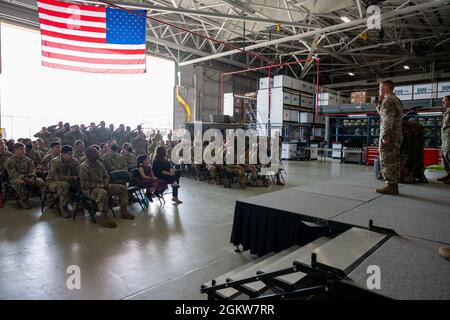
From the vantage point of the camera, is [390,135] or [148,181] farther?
[148,181]

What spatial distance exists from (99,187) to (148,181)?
111 centimetres

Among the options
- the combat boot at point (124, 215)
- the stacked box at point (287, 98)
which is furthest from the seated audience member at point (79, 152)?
the stacked box at point (287, 98)

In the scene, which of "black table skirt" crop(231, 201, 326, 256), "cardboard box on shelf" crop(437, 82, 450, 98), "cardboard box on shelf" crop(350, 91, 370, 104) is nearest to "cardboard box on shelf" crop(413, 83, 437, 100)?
"cardboard box on shelf" crop(437, 82, 450, 98)

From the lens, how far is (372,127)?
48.1 ft

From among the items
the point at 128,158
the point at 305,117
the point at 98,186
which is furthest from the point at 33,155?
the point at 305,117

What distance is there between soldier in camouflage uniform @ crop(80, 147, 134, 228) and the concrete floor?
0.87 ft

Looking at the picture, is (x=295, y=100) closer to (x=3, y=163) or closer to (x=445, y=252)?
(x=3, y=163)

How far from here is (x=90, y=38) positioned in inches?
303

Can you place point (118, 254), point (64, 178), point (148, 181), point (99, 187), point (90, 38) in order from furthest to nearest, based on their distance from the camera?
point (90, 38) → point (148, 181) → point (64, 178) → point (99, 187) → point (118, 254)

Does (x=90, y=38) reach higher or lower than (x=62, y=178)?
higher

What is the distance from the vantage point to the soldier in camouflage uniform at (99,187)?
484cm

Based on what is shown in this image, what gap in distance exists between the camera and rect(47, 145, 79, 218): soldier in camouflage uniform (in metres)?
5.25

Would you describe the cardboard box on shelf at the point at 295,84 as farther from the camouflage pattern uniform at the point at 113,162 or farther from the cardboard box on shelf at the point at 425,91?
the camouflage pattern uniform at the point at 113,162

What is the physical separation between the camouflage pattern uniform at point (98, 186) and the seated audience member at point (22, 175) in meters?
1.55
